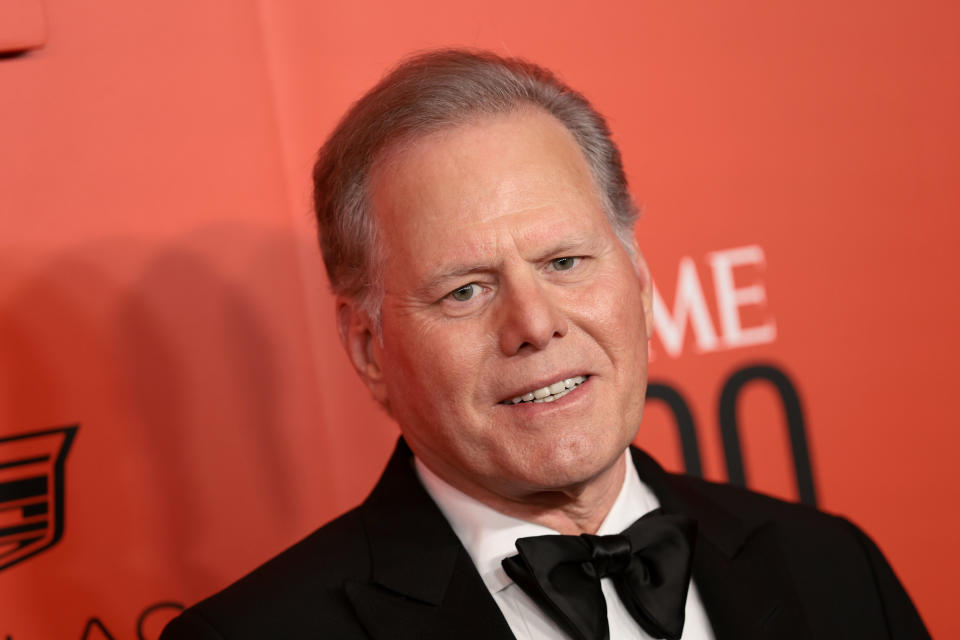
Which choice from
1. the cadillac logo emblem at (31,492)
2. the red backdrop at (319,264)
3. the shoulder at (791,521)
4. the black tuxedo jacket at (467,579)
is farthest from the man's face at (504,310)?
the cadillac logo emblem at (31,492)

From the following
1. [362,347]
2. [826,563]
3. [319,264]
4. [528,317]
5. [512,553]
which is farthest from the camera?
[319,264]

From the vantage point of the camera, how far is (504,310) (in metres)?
1.43

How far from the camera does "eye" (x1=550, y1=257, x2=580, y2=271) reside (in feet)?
4.87

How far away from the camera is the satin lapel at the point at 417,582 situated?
4.61ft

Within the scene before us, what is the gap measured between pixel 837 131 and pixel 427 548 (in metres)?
1.44

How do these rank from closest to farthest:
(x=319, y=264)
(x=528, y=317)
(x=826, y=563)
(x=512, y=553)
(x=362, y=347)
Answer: (x=528, y=317)
(x=512, y=553)
(x=362, y=347)
(x=826, y=563)
(x=319, y=264)

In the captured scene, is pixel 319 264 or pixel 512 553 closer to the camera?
pixel 512 553

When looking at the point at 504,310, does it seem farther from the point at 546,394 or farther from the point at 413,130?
the point at 413,130

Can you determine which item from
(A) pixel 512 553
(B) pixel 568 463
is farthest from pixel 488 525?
(B) pixel 568 463

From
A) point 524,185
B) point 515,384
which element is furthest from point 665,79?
point 515,384

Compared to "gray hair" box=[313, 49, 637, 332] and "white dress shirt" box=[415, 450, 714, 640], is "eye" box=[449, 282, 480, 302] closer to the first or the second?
"gray hair" box=[313, 49, 637, 332]

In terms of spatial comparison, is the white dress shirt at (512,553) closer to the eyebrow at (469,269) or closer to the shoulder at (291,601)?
the shoulder at (291,601)

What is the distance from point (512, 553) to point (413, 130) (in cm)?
58

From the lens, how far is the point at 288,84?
197 centimetres
